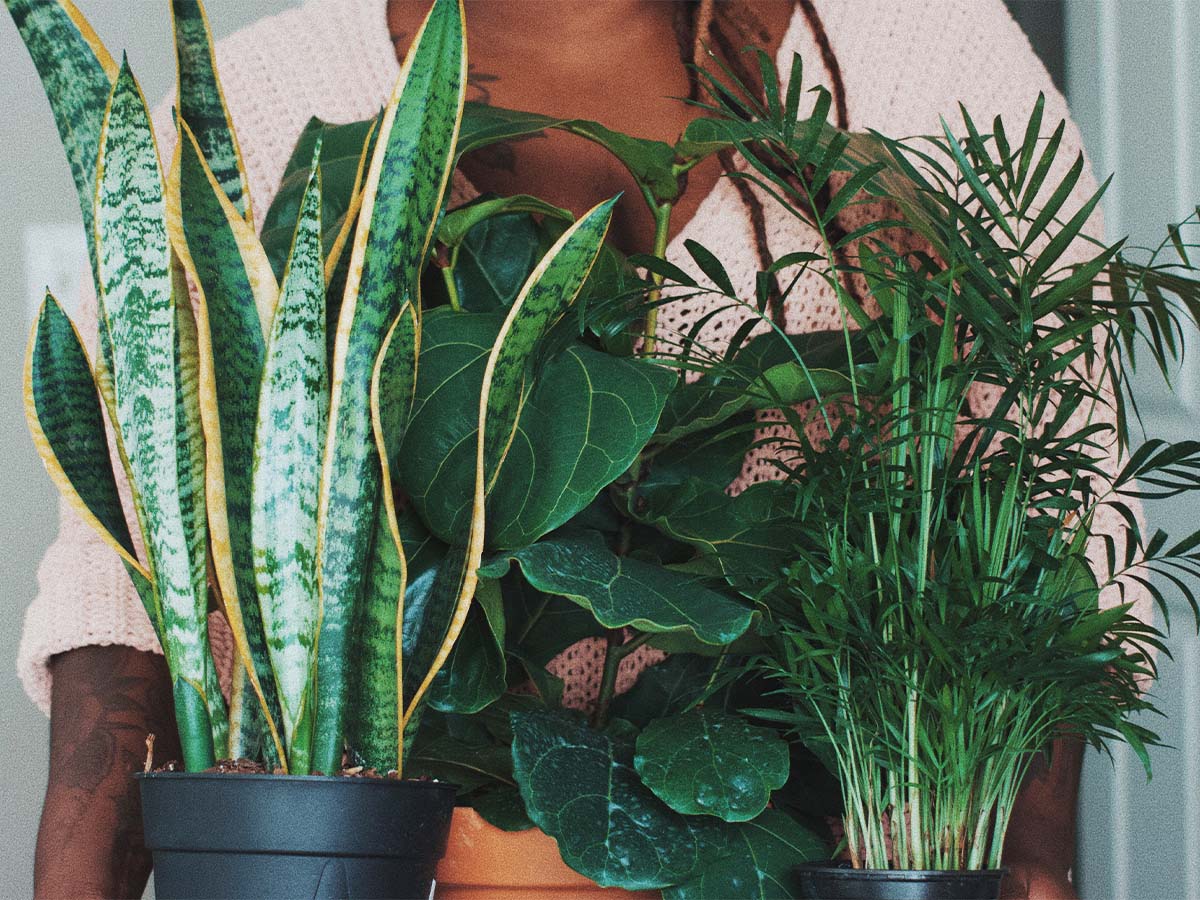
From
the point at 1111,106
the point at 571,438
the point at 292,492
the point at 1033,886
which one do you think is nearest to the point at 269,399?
the point at 292,492

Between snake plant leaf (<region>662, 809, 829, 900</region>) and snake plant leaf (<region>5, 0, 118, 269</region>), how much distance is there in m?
0.38

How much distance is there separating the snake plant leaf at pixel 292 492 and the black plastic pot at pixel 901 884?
23cm

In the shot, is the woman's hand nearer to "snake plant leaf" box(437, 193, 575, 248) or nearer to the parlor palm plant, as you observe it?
the parlor palm plant

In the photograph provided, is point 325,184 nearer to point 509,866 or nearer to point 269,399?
point 269,399

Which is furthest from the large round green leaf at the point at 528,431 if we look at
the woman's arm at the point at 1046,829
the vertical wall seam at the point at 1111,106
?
the vertical wall seam at the point at 1111,106

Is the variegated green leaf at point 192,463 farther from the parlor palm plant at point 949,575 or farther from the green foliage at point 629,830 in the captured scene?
the parlor palm plant at point 949,575

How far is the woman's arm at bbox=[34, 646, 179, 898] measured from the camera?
569 mm

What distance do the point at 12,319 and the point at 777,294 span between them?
3.44ft

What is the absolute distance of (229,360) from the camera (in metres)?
0.53

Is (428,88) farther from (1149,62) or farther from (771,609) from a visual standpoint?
(1149,62)

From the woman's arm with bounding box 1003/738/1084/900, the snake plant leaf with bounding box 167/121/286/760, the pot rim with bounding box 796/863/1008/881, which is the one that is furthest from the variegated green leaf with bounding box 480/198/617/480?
the woman's arm with bounding box 1003/738/1084/900

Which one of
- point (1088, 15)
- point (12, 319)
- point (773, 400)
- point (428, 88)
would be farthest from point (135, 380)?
point (1088, 15)

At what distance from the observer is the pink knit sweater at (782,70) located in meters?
0.78

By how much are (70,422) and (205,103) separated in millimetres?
160
